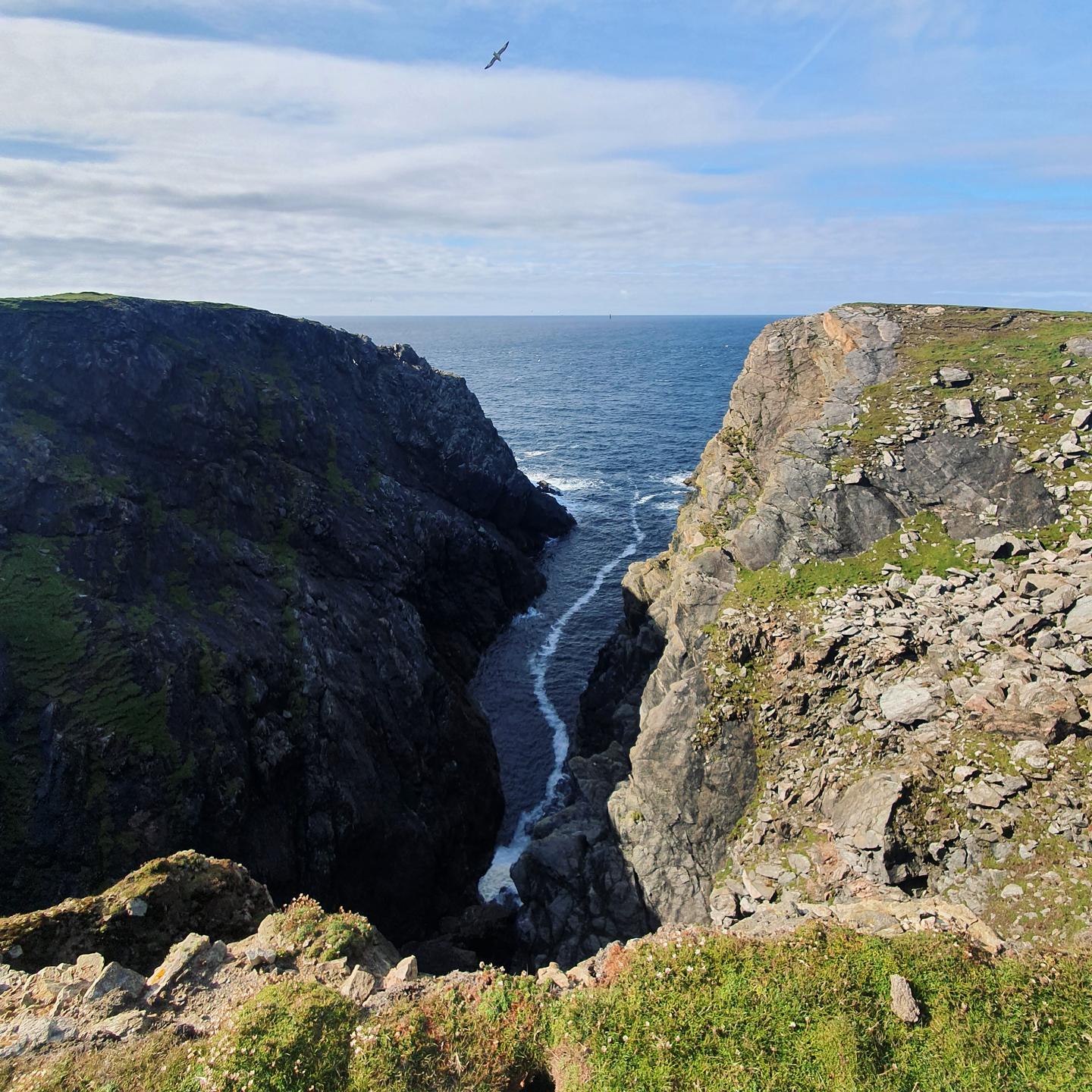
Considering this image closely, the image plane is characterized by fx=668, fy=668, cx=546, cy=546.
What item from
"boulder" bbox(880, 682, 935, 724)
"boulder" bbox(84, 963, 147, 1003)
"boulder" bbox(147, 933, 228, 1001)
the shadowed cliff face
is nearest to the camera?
"boulder" bbox(84, 963, 147, 1003)

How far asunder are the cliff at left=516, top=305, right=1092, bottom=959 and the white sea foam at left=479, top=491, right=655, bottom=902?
6.02 metres

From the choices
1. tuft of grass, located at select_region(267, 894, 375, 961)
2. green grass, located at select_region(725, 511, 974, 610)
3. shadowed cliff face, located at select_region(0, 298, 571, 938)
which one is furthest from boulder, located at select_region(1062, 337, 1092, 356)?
tuft of grass, located at select_region(267, 894, 375, 961)

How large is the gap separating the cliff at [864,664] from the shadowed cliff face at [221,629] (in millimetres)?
11658

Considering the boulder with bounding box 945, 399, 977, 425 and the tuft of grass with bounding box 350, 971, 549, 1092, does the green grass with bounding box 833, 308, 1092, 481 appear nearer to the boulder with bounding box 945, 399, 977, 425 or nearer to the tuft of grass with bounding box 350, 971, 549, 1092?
the boulder with bounding box 945, 399, 977, 425

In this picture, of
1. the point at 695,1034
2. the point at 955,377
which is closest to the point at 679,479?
the point at 955,377

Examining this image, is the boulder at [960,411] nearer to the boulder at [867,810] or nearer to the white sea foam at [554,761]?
the boulder at [867,810]

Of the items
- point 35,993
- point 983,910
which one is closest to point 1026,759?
point 983,910

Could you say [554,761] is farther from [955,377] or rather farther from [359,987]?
[955,377]

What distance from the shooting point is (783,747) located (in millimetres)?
31453

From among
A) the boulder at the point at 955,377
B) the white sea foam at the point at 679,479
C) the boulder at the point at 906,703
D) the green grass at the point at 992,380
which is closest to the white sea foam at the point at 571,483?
the white sea foam at the point at 679,479

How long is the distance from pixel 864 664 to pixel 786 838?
8.51m

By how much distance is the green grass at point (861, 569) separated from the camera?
3356 cm

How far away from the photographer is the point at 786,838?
2872 cm

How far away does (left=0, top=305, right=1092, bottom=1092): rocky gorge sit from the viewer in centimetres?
1509
